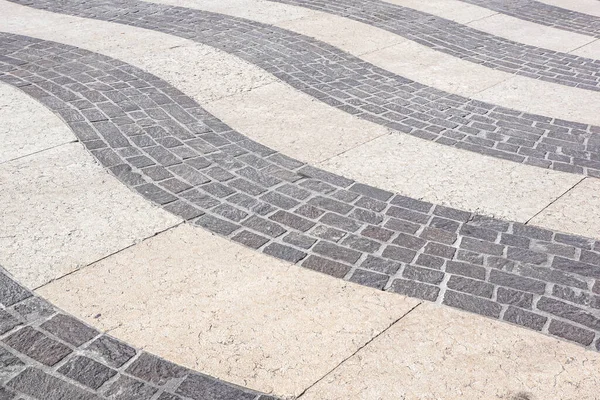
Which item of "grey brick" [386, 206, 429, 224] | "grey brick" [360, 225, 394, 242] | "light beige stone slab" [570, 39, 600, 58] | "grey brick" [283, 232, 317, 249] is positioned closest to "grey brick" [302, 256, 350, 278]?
"grey brick" [283, 232, 317, 249]

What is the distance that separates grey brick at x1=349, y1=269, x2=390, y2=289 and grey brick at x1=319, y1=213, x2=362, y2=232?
1.79 feet

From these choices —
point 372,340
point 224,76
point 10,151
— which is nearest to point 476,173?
point 372,340

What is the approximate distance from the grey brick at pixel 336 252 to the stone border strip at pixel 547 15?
24.2 ft

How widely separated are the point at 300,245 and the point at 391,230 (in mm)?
677

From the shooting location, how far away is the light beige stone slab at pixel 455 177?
557 centimetres

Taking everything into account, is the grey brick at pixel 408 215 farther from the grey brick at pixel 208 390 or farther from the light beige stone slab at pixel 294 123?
the grey brick at pixel 208 390

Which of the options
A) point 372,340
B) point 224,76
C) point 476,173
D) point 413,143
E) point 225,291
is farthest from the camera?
point 224,76

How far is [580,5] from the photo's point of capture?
1229cm

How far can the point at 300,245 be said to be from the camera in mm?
4852

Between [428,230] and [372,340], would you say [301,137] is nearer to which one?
[428,230]

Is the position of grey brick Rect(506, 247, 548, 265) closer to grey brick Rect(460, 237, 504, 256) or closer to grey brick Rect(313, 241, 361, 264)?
grey brick Rect(460, 237, 504, 256)

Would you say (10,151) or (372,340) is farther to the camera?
(10,151)

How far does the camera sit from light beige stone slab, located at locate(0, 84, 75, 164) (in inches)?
241

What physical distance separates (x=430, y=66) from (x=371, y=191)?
3614 mm
